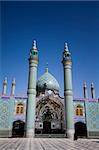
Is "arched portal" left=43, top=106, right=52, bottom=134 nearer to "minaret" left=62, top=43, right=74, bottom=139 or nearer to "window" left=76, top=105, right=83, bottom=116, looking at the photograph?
"window" left=76, top=105, right=83, bottom=116

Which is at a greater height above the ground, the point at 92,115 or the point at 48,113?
the point at 48,113

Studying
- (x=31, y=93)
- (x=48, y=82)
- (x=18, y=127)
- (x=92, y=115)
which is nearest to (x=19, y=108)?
(x=18, y=127)

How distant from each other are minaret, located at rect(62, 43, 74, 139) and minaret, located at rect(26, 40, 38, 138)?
372 cm

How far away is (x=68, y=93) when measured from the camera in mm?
21938

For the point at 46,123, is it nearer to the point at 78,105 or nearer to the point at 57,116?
the point at 57,116

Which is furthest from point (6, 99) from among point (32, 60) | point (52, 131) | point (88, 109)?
point (88, 109)

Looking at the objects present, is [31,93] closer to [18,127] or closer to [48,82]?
[18,127]

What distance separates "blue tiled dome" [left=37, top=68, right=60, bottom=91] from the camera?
95.2 feet

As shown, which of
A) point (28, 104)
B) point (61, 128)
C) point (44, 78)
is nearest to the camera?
point (28, 104)

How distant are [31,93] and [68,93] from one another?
4.38m

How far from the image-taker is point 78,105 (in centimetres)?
2356

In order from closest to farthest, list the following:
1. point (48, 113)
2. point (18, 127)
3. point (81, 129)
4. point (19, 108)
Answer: point (19, 108) < point (18, 127) < point (81, 129) < point (48, 113)

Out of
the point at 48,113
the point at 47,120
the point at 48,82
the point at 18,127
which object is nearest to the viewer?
the point at 18,127

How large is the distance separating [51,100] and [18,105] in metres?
4.70
